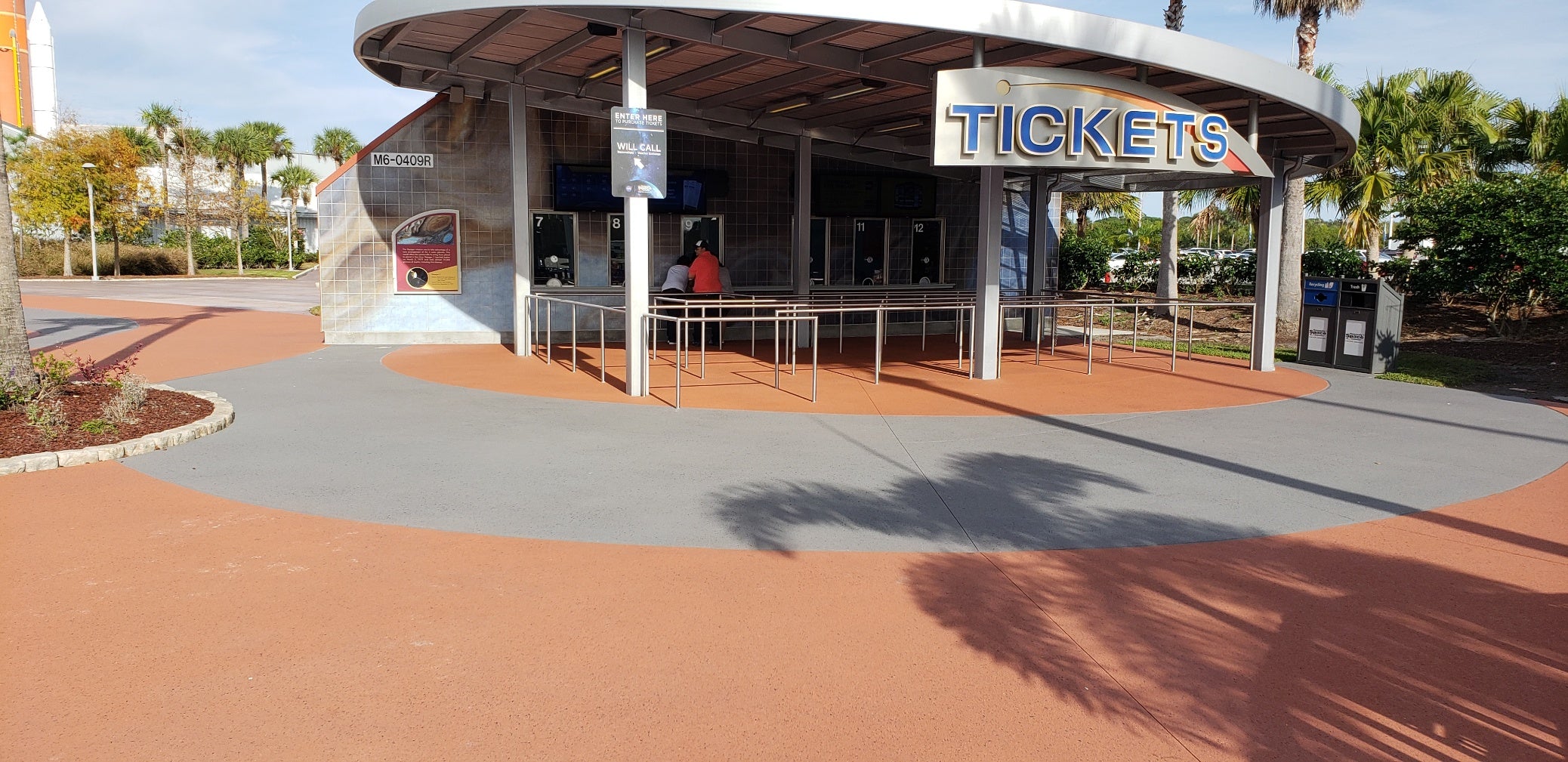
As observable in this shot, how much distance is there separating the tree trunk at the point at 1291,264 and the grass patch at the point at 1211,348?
135cm

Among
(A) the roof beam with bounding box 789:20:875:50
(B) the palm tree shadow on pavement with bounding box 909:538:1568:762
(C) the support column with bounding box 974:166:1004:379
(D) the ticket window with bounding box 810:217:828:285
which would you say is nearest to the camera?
(B) the palm tree shadow on pavement with bounding box 909:538:1568:762

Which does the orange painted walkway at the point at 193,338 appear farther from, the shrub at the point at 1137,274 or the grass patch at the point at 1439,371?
the shrub at the point at 1137,274

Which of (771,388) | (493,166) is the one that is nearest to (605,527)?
(771,388)

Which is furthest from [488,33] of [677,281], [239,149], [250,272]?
[239,149]

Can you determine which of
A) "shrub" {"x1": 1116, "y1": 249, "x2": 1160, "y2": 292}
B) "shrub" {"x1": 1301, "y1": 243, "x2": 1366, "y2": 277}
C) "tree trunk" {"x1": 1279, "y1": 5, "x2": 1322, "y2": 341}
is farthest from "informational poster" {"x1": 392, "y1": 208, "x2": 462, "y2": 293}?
"shrub" {"x1": 1116, "y1": 249, "x2": 1160, "y2": 292}

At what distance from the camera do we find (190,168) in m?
47.8

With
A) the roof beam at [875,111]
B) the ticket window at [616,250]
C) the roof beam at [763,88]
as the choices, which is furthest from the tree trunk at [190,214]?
the roof beam at [875,111]

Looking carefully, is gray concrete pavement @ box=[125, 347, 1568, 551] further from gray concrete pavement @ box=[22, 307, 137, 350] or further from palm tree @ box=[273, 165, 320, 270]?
palm tree @ box=[273, 165, 320, 270]

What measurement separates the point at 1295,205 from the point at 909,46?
1205 centimetres

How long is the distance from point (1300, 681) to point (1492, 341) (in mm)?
17509

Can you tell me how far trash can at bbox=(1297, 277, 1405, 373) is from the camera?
48.3 ft

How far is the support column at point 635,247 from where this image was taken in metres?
10.4

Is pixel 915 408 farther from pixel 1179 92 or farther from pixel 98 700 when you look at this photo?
pixel 98 700

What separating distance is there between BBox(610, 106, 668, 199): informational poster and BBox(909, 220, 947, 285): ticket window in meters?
10.6
